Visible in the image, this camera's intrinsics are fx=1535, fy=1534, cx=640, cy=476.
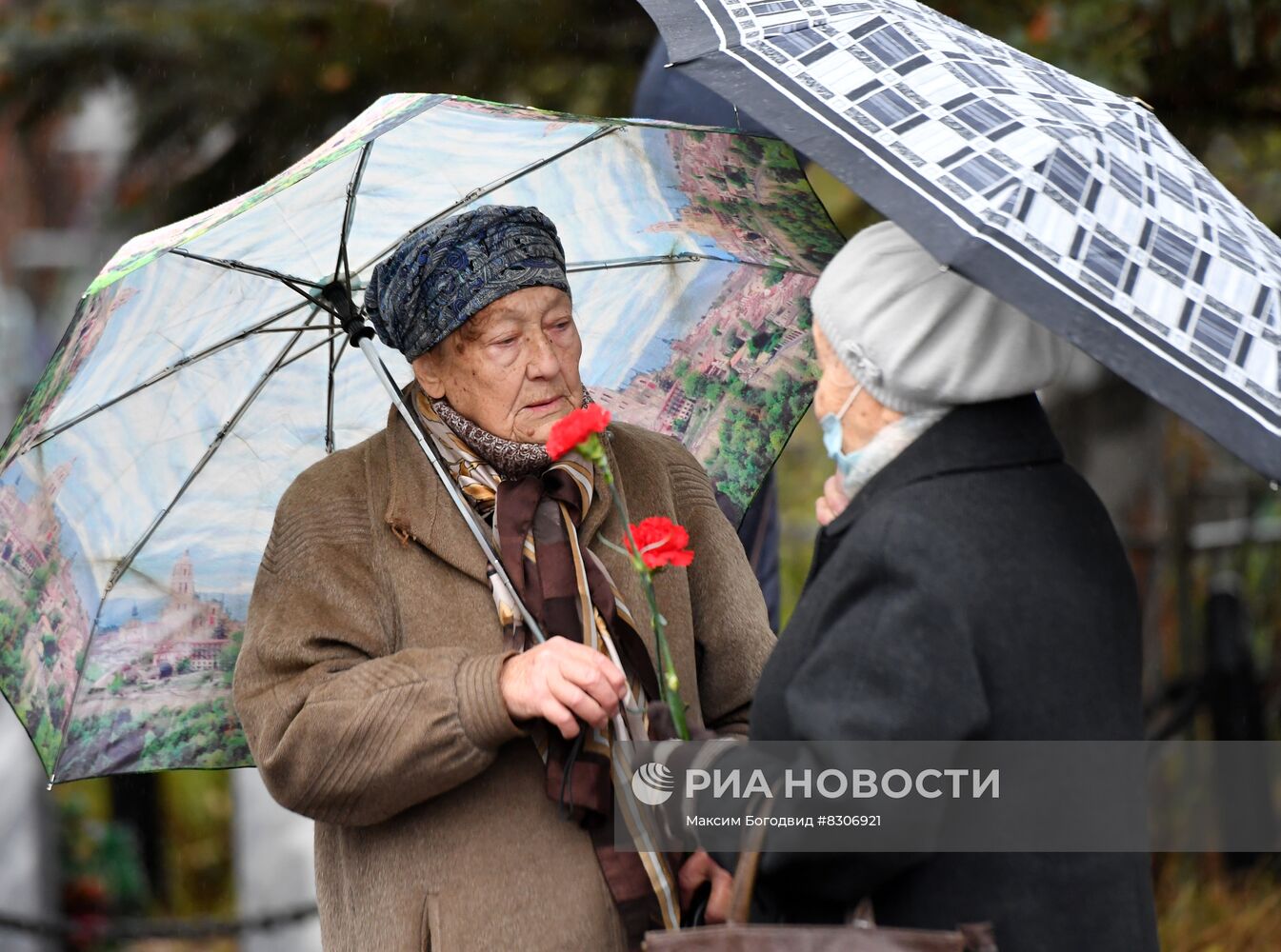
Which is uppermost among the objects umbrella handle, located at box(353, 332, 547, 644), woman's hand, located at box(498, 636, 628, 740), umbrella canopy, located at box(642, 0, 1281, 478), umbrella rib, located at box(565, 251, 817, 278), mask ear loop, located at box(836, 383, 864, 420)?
umbrella canopy, located at box(642, 0, 1281, 478)

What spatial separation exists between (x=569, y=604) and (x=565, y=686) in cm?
24

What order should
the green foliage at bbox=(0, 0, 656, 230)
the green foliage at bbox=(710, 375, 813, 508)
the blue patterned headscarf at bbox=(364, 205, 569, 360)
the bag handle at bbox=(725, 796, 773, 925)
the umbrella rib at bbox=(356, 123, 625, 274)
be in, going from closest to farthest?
the bag handle at bbox=(725, 796, 773, 925) < the blue patterned headscarf at bbox=(364, 205, 569, 360) < the umbrella rib at bbox=(356, 123, 625, 274) < the green foliage at bbox=(710, 375, 813, 508) < the green foliage at bbox=(0, 0, 656, 230)

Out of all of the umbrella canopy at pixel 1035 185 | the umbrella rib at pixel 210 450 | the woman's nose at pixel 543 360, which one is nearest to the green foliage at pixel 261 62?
the umbrella rib at pixel 210 450

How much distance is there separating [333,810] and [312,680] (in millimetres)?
191

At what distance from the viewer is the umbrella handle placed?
7.65ft

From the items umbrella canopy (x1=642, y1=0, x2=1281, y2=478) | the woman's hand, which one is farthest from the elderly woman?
umbrella canopy (x1=642, y1=0, x2=1281, y2=478)

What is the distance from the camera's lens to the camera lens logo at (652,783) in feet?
7.20

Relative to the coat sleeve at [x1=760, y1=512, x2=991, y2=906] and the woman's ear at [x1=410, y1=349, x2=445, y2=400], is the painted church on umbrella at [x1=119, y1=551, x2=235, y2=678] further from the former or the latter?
the coat sleeve at [x1=760, y1=512, x2=991, y2=906]

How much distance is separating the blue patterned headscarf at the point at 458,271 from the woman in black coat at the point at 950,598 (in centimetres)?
60

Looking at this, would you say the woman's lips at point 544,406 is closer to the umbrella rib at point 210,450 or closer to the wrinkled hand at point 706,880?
the umbrella rib at point 210,450

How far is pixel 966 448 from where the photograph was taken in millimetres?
1947

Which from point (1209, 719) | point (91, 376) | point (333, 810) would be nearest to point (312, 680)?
point (333, 810)

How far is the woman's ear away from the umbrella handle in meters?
0.05

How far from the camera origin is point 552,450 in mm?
2098
